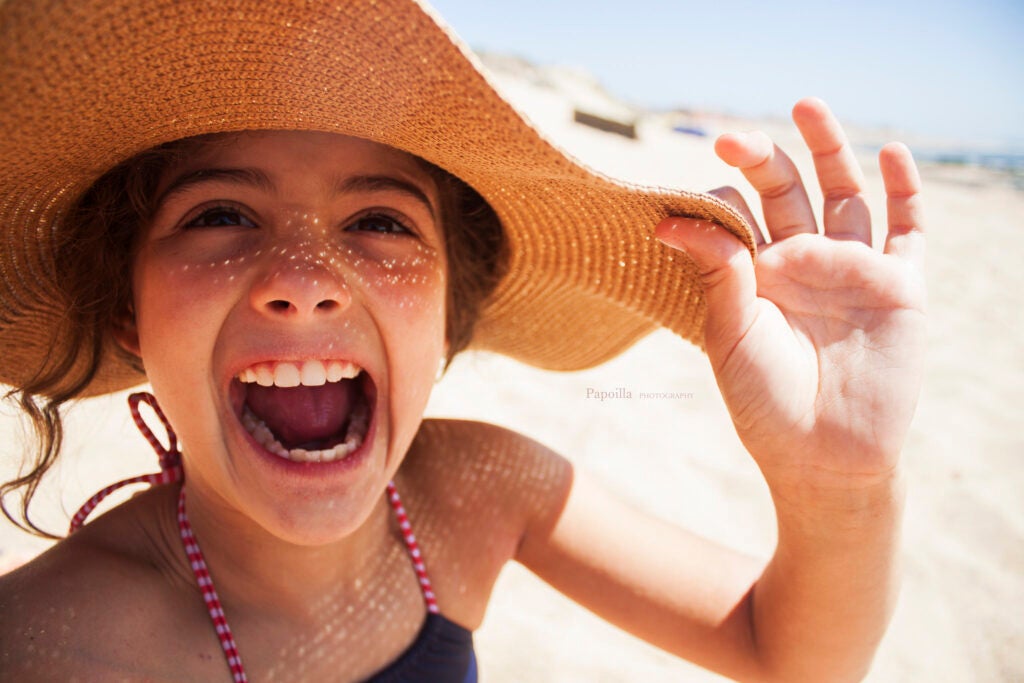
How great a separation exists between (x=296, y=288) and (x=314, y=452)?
35 centimetres

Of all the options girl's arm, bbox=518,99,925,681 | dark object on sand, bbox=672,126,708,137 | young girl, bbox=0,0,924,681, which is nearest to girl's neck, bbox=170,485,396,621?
young girl, bbox=0,0,924,681

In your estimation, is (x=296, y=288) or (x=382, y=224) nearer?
(x=296, y=288)

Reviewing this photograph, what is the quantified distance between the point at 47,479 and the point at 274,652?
6.30 feet

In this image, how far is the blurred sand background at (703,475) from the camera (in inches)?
99.7

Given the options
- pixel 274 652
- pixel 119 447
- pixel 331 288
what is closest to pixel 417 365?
pixel 331 288

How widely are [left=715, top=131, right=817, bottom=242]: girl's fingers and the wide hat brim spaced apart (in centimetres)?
23

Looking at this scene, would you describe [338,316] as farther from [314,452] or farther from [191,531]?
[191,531]

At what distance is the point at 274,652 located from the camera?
1468 millimetres

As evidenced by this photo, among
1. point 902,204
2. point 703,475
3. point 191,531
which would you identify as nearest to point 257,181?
point 191,531

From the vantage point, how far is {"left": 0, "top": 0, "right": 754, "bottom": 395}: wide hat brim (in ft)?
3.01

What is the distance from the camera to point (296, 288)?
1.21m

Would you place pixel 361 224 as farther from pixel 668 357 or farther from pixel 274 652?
pixel 668 357

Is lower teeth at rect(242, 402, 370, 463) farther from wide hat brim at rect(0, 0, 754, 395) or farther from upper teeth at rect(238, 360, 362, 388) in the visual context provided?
wide hat brim at rect(0, 0, 754, 395)

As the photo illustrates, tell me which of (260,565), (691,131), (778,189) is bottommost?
(260,565)
